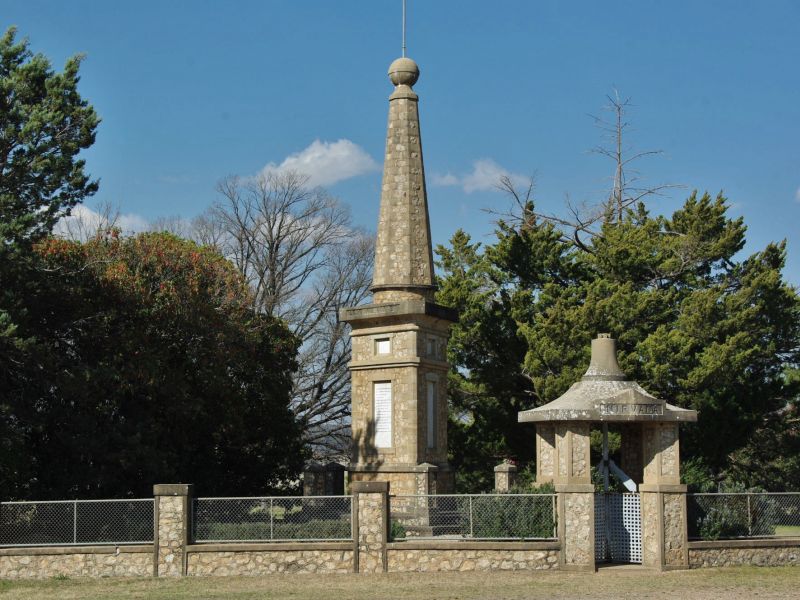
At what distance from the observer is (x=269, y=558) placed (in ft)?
66.9

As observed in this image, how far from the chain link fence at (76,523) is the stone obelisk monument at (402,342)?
616 cm

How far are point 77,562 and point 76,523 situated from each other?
0.74 metres

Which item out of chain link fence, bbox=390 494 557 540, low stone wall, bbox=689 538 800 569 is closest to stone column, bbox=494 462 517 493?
chain link fence, bbox=390 494 557 540

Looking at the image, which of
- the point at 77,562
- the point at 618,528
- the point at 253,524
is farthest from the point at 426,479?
the point at 77,562

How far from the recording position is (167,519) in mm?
20547

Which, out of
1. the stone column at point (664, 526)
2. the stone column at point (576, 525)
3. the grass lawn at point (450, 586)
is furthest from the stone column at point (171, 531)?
the stone column at point (664, 526)

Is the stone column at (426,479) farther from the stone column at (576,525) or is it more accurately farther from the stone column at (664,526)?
the stone column at (664,526)

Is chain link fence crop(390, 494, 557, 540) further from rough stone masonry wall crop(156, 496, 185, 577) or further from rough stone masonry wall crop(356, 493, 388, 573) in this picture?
rough stone masonry wall crop(156, 496, 185, 577)

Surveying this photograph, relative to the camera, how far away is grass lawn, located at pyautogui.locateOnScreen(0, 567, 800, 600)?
17375 mm

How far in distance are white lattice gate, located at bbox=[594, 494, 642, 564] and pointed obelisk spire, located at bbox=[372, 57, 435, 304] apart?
730 centimetres

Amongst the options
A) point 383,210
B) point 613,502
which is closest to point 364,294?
point 383,210

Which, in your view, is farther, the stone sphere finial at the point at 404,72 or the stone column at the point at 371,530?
the stone sphere finial at the point at 404,72

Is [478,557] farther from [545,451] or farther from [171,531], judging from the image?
[171,531]

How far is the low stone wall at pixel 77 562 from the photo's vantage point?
67.1ft
